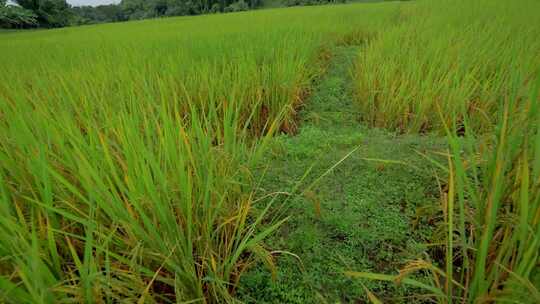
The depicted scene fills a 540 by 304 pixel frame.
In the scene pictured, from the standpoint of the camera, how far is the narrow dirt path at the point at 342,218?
2.24 feet

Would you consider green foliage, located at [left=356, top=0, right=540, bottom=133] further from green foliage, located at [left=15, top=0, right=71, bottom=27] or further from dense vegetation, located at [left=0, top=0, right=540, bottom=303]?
green foliage, located at [left=15, top=0, right=71, bottom=27]

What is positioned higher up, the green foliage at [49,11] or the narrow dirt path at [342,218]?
the green foliage at [49,11]

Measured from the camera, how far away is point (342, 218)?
851mm

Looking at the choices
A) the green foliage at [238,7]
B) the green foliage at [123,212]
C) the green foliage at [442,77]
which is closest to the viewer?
the green foliage at [123,212]

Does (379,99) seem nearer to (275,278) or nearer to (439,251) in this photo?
(439,251)

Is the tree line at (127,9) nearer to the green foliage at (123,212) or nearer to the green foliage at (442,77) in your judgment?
the green foliage at (123,212)

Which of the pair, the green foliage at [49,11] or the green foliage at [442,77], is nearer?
the green foliage at [442,77]

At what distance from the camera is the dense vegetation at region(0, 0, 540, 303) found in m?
0.54

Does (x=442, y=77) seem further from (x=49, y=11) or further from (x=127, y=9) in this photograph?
(x=127, y=9)

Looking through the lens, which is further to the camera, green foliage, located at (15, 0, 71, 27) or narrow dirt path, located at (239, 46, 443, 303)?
green foliage, located at (15, 0, 71, 27)

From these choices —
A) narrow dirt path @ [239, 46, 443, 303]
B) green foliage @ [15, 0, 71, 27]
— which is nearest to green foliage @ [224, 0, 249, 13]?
green foliage @ [15, 0, 71, 27]

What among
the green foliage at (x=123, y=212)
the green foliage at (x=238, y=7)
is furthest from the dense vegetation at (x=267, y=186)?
the green foliage at (x=238, y=7)

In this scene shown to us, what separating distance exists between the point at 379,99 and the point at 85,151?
162cm

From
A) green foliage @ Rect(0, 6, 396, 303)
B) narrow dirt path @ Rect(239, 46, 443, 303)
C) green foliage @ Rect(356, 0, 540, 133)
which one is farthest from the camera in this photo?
green foliage @ Rect(356, 0, 540, 133)
